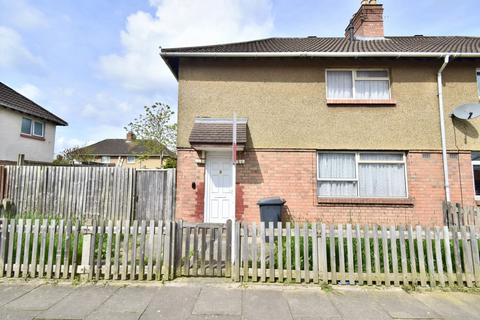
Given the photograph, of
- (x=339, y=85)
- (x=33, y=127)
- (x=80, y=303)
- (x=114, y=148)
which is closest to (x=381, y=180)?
(x=339, y=85)

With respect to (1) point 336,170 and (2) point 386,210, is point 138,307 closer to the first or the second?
(1) point 336,170

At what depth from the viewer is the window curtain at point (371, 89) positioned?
803 cm

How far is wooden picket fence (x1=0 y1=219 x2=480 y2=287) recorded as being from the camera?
13.8 feet

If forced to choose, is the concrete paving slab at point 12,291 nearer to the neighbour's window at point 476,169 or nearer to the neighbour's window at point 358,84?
the neighbour's window at point 358,84

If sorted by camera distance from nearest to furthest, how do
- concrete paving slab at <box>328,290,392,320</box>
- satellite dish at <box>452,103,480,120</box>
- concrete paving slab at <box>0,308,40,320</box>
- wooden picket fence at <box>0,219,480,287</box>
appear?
concrete paving slab at <box>0,308,40,320</box>
concrete paving slab at <box>328,290,392,320</box>
wooden picket fence at <box>0,219,480,287</box>
satellite dish at <box>452,103,480,120</box>

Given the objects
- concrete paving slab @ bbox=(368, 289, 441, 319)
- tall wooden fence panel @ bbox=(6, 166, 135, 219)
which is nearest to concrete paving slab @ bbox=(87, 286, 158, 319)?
concrete paving slab @ bbox=(368, 289, 441, 319)

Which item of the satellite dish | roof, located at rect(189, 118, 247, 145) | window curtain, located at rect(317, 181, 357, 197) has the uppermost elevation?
the satellite dish

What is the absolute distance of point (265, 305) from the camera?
139 inches

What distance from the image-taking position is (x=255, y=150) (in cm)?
780

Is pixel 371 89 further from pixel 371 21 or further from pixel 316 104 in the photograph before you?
pixel 371 21

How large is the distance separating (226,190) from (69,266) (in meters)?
4.39

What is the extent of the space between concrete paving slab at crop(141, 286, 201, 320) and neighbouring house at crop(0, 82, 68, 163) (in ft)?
37.7

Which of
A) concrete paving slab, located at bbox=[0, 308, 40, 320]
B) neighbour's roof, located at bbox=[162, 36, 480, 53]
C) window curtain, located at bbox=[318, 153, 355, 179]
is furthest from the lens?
neighbour's roof, located at bbox=[162, 36, 480, 53]

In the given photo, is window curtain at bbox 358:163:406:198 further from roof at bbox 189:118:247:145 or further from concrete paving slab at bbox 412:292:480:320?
concrete paving slab at bbox 412:292:480:320
